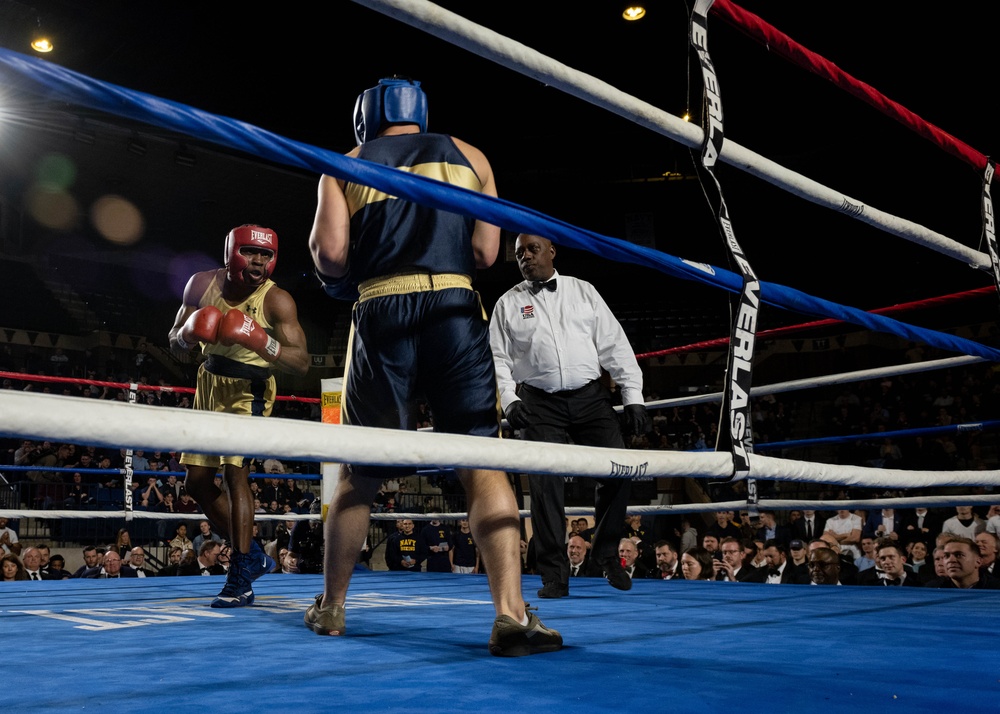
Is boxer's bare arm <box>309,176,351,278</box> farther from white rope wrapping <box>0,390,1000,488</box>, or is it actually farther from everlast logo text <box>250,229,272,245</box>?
everlast logo text <box>250,229,272,245</box>

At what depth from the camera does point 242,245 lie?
248 cm

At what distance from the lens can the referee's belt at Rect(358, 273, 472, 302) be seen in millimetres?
1536

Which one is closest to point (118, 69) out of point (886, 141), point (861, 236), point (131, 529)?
point (131, 529)

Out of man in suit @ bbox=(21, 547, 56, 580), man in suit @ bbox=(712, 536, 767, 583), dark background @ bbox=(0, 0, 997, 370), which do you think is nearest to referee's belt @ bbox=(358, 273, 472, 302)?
man in suit @ bbox=(712, 536, 767, 583)

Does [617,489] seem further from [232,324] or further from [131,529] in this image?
[131,529]

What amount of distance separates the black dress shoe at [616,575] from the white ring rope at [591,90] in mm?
1396

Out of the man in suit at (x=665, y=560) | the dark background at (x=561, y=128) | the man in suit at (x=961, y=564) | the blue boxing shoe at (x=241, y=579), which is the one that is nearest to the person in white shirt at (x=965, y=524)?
the man in suit at (x=961, y=564)

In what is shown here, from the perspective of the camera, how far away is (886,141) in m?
9.44

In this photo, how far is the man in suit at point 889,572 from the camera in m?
3.87

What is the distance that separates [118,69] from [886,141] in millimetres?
8124

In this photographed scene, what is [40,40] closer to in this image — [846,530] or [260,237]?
[260,237]

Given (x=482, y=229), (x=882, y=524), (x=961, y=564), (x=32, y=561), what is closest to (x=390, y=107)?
(x=482, y=229)

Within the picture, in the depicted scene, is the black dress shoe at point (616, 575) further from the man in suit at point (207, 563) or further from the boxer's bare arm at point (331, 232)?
the man in suit at point (207, 563)

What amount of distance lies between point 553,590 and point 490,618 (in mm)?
624
